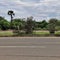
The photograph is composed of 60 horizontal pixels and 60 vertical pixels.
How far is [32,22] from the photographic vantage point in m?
35.7

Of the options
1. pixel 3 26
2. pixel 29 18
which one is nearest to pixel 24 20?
pixel 29 18
